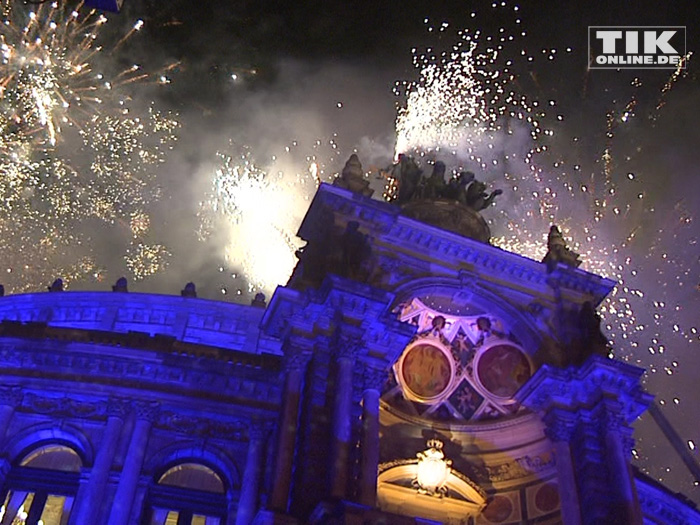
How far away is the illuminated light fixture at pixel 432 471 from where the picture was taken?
24.9 metres

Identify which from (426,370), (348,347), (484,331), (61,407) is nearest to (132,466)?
(61,407)

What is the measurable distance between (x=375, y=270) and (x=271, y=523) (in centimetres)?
886

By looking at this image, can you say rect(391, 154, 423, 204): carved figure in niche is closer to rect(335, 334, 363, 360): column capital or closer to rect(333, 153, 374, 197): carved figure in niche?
rect(333, 153, 374, 197): carved figure in niche

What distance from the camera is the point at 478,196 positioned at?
29453 mm

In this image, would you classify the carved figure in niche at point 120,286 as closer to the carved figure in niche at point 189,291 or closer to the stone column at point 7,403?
the carved figure in niche at point 189,291

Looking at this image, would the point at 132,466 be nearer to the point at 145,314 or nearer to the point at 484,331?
the point at 145,314

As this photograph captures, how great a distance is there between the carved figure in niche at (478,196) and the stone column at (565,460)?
9213 mm

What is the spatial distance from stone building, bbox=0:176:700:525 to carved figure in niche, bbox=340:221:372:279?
0.08 metres

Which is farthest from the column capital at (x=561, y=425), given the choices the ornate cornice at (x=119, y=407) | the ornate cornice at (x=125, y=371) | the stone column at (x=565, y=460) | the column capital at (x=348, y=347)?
the ornate cornice at (x=119, y=407)

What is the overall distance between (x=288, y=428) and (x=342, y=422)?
1445mm

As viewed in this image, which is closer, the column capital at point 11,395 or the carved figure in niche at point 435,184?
the column capital at point 11,395

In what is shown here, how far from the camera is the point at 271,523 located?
1728cm

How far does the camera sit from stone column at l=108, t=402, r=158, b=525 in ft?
64.2

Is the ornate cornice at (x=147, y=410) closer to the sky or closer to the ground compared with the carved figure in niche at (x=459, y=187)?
closer to the ground
